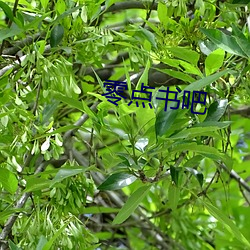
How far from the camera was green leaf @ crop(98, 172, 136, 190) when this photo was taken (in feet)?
2.70

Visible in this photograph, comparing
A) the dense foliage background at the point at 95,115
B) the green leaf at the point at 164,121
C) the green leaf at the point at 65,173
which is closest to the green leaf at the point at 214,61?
the dense foliage background at the point at 95,115

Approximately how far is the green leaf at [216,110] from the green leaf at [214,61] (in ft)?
0.16

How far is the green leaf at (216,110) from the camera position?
2.86ft

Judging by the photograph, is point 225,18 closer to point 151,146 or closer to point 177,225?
point 151,146

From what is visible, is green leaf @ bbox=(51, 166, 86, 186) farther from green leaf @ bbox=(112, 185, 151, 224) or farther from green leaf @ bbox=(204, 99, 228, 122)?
green leaf @ bbox=(204, 99, 228, 122)

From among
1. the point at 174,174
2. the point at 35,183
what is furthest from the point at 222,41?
the point at 35,183

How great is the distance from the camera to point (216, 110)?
88 cm

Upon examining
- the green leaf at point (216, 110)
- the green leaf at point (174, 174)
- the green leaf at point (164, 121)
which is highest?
the green leaf at point (164, 121)

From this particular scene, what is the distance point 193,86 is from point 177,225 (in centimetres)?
64

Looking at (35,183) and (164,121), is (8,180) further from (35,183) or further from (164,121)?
(164,121)

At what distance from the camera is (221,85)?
1.04m

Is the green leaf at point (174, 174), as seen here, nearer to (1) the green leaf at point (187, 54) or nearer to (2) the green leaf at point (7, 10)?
(1) the green leaf at point (187, 54)

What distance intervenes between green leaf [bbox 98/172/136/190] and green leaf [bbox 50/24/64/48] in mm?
197

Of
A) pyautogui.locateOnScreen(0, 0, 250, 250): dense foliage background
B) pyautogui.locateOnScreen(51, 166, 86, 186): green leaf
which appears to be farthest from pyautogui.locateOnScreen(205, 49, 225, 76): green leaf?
pyautogui.locateOnScreen(51, 166, 86, 186): green leaf
